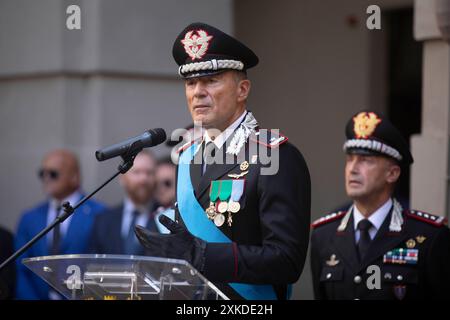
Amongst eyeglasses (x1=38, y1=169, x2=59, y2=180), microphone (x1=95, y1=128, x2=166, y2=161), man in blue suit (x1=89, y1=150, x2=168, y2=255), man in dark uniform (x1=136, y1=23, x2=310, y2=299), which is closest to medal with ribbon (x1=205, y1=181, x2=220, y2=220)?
man in dark uniform (x1=136, y1=23, x2=310, y2=299)

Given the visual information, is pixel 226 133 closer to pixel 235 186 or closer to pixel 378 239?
pixel 235 186

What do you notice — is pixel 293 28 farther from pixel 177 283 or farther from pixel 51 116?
pixel 177 283

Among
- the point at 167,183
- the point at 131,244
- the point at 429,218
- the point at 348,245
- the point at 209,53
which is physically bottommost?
the point at 131,244

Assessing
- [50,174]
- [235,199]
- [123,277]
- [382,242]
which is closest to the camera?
[123,277]

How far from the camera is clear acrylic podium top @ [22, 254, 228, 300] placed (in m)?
3.22

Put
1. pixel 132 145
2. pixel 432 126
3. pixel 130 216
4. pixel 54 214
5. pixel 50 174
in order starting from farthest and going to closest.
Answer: pixel 50 174
pixel 54 214
pixel 130 216
pixel 432 126
pixel 132 145

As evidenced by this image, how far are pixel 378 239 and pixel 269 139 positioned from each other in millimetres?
1359

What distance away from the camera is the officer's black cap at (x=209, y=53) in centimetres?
391

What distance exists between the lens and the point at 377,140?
511 cm

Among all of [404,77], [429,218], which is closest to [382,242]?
[429,218]

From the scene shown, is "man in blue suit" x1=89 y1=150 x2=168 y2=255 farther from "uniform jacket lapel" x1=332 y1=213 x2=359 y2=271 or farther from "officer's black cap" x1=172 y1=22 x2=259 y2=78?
"officer's black cap" x1=172 y1=22 x2=259 y2=78

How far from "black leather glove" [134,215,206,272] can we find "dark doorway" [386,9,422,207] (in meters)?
4.60

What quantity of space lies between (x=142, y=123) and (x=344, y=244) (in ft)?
9.20
